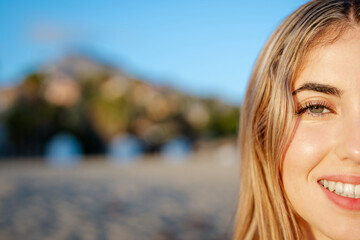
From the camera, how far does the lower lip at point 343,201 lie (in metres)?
1.30

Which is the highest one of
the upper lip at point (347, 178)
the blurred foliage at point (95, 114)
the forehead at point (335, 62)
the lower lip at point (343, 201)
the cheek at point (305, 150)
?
the forehead at point (335, 62)

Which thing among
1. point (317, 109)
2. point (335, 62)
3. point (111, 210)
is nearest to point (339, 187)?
point (317, 109)

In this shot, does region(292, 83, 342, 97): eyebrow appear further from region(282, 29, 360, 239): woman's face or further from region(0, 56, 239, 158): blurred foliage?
region(0, 56, 239, 158): blurred foliage

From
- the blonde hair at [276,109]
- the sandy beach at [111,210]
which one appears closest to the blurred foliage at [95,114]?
the sandy beach at [111,210]

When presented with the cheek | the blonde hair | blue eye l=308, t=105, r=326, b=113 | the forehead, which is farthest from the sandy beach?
the forehead

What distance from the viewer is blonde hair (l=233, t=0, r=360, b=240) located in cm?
150

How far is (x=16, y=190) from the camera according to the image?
31.0 feet

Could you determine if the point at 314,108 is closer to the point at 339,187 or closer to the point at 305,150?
the point at 305,150

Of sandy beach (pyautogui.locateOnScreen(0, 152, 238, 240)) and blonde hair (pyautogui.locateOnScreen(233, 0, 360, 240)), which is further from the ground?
blonde hair (pyautogui.locateOnScreen(233, 0, 360, 240))

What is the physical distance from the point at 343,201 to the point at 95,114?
3764cm

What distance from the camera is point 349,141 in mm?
1274

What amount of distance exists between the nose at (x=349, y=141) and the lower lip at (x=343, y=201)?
17 centimetres

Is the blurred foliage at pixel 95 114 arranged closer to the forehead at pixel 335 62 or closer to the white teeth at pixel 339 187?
the forehead at pixel 335 62

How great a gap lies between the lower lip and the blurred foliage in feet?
107
